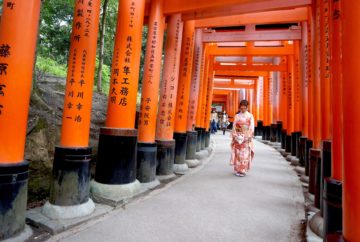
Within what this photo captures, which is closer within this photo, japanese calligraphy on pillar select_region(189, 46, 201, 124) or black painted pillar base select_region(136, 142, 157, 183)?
black painted pillar base select_region(136, 142, 157, 183)

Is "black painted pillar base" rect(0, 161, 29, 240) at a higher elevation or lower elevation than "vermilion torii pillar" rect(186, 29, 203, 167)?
lower

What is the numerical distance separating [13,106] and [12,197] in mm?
956

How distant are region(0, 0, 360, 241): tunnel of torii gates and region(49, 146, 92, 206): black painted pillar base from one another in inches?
0.5

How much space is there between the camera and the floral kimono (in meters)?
6.91

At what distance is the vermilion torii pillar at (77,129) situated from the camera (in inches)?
154

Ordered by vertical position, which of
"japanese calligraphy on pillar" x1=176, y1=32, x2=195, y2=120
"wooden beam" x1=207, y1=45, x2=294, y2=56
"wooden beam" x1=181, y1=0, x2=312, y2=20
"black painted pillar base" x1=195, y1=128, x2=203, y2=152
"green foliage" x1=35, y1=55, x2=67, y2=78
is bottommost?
"black painted pillar base" x1=195, y1=128, x2=203, y2=152

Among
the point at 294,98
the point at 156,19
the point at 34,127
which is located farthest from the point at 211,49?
the point at 34,127

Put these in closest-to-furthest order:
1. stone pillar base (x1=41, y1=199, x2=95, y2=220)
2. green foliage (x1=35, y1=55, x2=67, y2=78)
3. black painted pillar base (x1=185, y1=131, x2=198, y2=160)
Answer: stone pillar base (x1=41, y1=199, x2=95, y2=220) < black painted pillar base (x1=185, y1=131, x2=198, y2=160) < green foliage (x1=35, y1=55, x2=67, y2=78)

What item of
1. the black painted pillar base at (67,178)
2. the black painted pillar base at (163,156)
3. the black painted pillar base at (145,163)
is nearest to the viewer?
the black painted pillar base at (67,178)

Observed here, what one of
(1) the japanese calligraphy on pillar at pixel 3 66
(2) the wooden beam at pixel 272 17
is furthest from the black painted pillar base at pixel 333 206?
(2) the wooden beam at pixel 272 17

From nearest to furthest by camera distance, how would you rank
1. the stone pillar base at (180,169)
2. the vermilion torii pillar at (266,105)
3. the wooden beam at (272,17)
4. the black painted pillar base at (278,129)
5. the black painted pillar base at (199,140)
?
the stone pillar base at (180,169), the wooden beam at (272,17), the black painted pillar base at (199,140), the black painted pillar base at (278,129), the vermilion torii pillar at (266,105)

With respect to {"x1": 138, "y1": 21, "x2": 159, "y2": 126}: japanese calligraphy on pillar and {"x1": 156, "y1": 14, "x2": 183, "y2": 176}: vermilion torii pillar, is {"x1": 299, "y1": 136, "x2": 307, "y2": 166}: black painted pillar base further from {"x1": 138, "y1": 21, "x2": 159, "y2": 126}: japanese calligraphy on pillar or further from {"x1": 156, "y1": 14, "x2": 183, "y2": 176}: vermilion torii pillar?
{"x1": 138, "y1": 21, "x2": 159, "y2": 126}: japanese calligraphy on pillar

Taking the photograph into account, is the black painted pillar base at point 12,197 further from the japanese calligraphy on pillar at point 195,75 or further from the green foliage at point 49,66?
the green foliage at point 49,66

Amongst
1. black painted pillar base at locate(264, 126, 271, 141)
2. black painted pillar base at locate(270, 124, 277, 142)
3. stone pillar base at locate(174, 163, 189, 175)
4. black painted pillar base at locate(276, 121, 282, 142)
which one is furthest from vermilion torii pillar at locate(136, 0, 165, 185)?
black painted pillar base at locate(264, 126, 271, 141)
